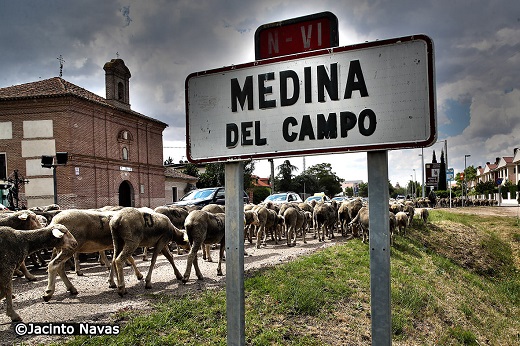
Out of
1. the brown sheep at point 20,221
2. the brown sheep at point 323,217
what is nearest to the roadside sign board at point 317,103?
A: the brown sheep at point 20,221

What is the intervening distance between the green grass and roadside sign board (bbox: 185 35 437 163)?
3.61 metres

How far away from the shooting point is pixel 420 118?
2.19m

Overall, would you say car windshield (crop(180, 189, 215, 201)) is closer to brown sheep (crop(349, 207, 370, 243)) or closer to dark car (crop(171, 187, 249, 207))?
dark car (crop(171, 187, 249, 207))

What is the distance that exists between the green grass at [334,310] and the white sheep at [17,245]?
1.43 m

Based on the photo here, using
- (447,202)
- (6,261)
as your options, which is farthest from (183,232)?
(447,202)

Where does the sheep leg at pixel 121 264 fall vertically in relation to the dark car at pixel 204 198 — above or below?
below

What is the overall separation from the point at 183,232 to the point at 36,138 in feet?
86.2

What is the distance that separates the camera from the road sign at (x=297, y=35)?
260 centimetres

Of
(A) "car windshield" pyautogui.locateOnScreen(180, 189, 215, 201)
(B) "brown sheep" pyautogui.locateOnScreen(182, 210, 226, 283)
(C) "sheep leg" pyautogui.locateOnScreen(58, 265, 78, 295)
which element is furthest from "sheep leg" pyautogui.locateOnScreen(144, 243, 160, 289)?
(A) "car windshield" pyautogui.locateOnScreen(180, 189, 215, 201)

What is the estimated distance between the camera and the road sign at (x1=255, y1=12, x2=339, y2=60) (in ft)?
8.54

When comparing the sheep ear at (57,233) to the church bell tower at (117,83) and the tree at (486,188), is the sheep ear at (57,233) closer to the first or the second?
the church bell tower at (117,83)

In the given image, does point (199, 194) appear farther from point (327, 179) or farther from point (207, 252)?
point (327, 179)

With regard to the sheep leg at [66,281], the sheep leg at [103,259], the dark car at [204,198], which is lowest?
the sheep leg at [103,259]

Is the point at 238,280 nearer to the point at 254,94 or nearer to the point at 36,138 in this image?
the point at 254,94
